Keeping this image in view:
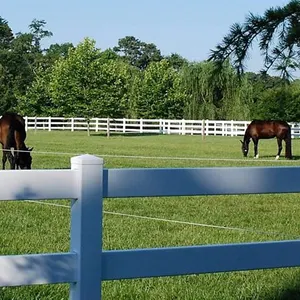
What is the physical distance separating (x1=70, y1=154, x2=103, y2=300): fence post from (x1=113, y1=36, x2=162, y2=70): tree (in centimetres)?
11552


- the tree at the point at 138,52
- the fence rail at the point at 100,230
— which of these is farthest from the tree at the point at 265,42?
the tree at the point at 138,52

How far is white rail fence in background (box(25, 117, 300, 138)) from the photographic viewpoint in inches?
2201

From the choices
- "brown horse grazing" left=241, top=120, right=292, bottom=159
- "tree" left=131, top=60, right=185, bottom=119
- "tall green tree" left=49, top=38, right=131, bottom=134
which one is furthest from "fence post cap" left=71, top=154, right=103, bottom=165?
"tree" left=131, top=60, right=185, bottom=119

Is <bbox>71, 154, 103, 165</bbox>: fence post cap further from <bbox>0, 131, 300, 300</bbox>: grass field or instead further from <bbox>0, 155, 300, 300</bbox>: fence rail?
<bbox>0, 131, 300, 300</bbox>: grass field

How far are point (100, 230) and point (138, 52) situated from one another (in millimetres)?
123291

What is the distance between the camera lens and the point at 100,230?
160 inches

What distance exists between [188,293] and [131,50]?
404 feet

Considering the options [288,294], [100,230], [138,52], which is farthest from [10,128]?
[138,52]

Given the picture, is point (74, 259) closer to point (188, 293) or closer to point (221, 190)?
point (221, 190)

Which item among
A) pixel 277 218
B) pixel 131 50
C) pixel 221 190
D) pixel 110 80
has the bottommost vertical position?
pixel 277 218

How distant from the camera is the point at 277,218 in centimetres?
1146

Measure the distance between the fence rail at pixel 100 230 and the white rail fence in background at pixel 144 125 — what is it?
49745mm

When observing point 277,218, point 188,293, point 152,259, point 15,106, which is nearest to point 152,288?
point 188,293

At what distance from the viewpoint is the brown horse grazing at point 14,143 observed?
58.5ft
